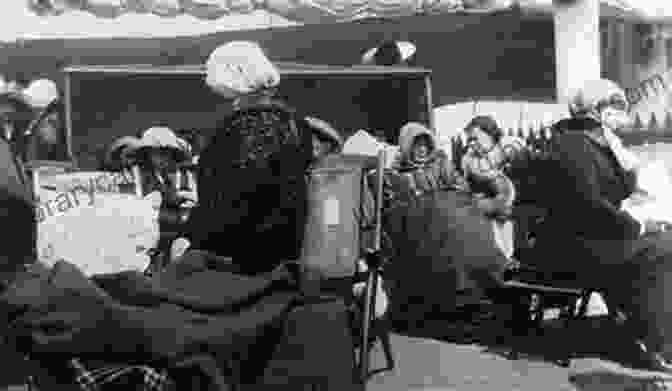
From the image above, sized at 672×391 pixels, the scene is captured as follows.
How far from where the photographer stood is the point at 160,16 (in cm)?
331

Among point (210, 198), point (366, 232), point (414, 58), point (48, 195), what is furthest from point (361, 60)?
point (210, 198)

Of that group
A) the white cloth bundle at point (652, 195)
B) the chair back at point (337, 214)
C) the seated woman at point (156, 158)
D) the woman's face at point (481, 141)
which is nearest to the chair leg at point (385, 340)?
the chair back at point (337, 214)

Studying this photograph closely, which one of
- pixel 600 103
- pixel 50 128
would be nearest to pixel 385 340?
pixel 600 103

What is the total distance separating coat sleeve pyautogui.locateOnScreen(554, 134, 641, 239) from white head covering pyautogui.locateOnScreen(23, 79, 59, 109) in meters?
2.08

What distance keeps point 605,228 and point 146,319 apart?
237 cm

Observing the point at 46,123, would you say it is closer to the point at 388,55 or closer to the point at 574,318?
the point at 388,55

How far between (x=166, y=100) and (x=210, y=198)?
157 cm

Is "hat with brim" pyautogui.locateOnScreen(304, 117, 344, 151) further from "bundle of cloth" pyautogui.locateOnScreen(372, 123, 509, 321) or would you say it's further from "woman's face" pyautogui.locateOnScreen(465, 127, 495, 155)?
"woman's face" pyautogui.locateOnScreen(465, 127, 495, 155)

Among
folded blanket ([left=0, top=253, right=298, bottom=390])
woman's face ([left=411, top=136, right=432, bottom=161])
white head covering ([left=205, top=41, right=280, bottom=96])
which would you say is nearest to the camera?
folded blanket ([left=0, top=253, right=298, bottom=390])

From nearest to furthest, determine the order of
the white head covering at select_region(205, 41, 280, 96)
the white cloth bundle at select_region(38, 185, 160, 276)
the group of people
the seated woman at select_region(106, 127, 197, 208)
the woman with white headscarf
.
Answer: the woman with white headscarf → the group of people → the white head covering at select_region(205, 41, 280, 96) → the white cloth bundle at select_region(38, 185, 160, 276) → the seated woman at select_region(106, 127, 197, 208)

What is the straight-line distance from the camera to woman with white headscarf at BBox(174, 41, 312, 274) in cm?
179

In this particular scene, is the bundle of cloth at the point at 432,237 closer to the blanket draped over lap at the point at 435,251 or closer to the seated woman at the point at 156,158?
the blanket draped over lap at the point at 435,251

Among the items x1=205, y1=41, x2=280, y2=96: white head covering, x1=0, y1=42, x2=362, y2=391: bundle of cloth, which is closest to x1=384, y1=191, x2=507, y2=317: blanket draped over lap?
x1=205, y1=41, x2=280, y2=96: white head covering

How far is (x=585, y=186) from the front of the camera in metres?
3.30
